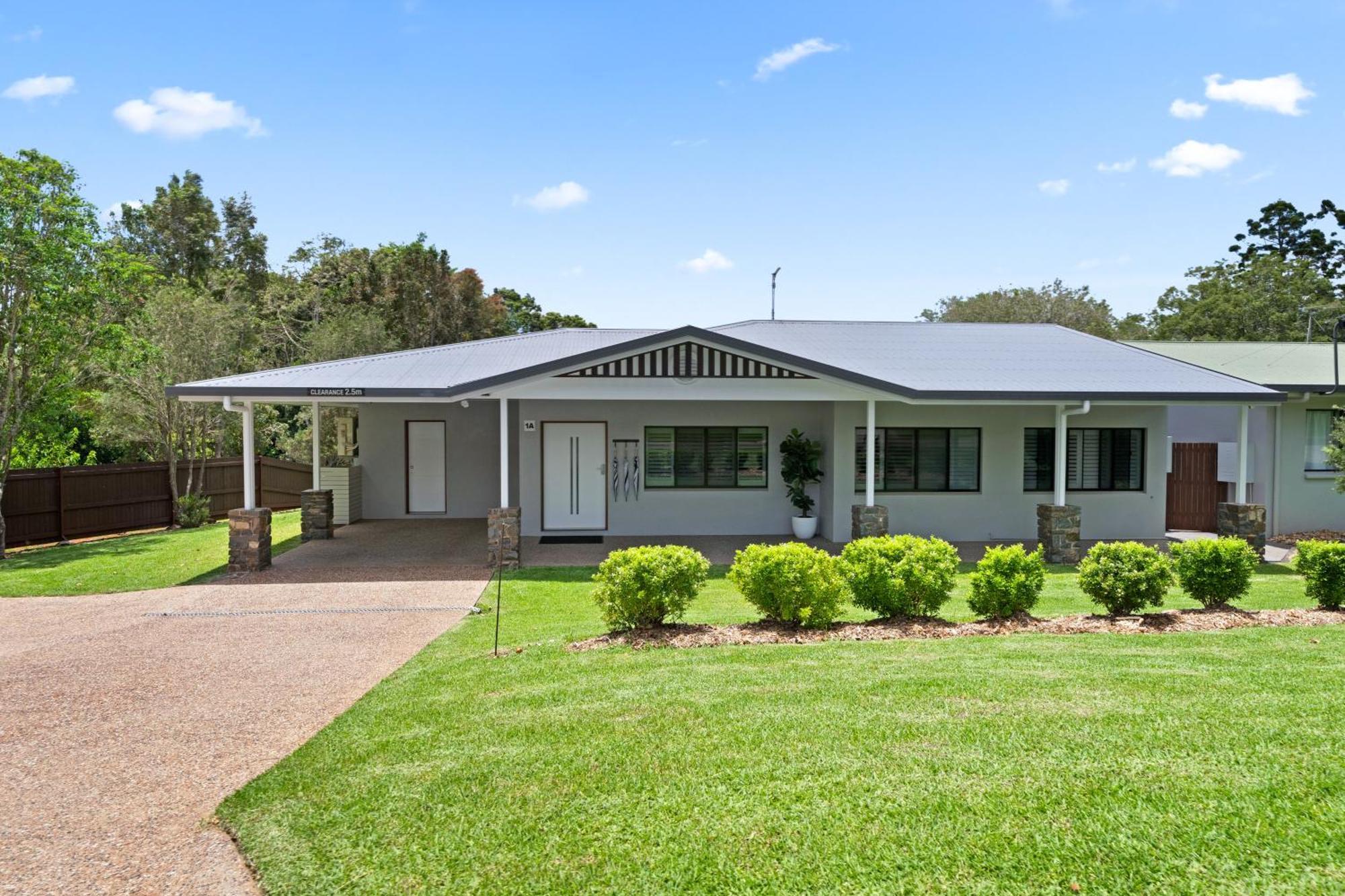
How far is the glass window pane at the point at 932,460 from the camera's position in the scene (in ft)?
47.3

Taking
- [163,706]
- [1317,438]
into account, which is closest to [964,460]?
[1317,438]

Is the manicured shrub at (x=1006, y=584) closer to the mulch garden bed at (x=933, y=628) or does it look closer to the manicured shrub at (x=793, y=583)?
the mulch garden bed at (x=933, y=628)

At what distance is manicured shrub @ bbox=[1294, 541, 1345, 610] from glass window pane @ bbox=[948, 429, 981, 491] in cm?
645

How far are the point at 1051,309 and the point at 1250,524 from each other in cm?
3022

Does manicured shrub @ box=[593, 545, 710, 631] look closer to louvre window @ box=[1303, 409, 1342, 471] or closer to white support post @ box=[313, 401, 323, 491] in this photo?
white support post @ box=[313, 401, 323, 491]

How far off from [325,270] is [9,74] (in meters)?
16.3

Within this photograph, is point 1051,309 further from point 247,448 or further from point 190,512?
point 247,448

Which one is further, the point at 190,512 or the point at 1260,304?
the point at 1260,304

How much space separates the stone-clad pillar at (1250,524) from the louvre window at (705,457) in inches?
287

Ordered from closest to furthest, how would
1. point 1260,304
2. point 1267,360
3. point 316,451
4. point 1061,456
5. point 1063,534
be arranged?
point 1063,534, point 1061,456, point 316,451, point 1267,360, point 1260,304

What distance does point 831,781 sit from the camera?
393 centimetres

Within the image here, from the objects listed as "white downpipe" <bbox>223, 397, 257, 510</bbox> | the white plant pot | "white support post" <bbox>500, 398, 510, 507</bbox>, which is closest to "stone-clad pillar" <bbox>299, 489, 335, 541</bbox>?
"white downpipe" <bbox>223, 397, 257, 510</bbox>

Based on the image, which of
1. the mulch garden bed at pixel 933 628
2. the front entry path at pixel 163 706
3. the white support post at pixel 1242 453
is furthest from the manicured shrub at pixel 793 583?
the white support post at pixel 1242 453

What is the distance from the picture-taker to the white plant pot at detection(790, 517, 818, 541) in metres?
14.4
